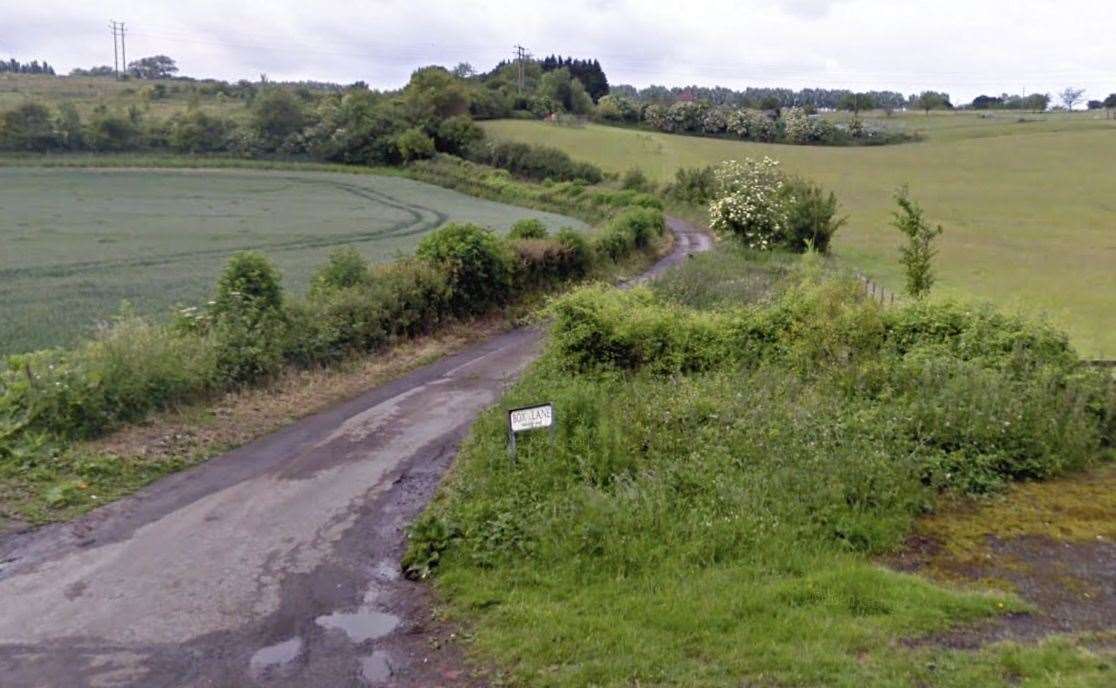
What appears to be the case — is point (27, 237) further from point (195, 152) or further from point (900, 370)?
point (195, 152)

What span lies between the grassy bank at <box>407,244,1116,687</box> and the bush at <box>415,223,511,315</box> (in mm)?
6705

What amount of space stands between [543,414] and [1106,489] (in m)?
5.68

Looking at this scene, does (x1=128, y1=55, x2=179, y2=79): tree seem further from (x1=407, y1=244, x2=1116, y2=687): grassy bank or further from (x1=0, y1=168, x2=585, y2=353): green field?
(x1=407, y1=244, x2=1116, y2=687): grassy bank

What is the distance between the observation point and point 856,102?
12050 cm

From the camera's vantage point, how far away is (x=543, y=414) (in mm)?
9148

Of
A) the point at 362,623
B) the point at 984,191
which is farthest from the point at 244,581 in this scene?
the point at 984,191

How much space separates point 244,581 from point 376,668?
6.80 feet

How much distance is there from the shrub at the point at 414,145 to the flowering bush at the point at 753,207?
36.5 meters

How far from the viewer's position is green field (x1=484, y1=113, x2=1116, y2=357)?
2467 cm

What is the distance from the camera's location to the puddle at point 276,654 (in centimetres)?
629

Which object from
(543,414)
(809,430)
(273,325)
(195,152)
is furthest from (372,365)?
(195,152)

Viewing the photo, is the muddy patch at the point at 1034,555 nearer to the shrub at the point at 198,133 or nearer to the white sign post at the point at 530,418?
the white sign post at the point at 530,418

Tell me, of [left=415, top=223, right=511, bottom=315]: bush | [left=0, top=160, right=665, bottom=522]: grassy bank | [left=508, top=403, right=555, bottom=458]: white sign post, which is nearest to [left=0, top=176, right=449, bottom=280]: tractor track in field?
[left=0, top=160, right=665, bottom=522]: grassy bank

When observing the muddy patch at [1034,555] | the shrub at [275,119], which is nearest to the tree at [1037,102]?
the shrub at [275,119]
